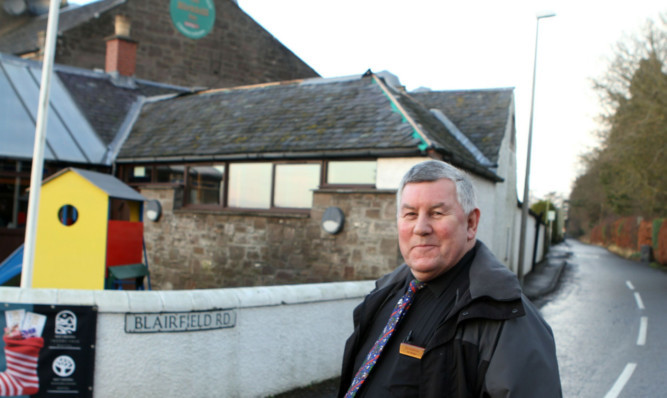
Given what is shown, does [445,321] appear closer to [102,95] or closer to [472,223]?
[472,223]

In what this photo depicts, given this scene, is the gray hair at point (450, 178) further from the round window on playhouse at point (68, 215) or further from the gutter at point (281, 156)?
the gutter at point (281, 156)

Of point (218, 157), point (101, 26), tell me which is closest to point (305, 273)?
point (218, 157)

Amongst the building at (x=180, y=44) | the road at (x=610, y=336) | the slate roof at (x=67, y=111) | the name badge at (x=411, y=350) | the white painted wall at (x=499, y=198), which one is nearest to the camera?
the name badge at (x=411, y=350)

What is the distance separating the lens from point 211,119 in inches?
563

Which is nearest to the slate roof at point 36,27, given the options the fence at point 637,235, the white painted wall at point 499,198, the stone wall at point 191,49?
the stone wall at point 191,49

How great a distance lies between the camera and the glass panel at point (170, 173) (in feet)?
44.8

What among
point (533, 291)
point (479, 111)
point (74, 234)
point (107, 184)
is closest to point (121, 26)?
point (479, 111)

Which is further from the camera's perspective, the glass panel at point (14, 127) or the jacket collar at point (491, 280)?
the glass panel at point (14, 127)

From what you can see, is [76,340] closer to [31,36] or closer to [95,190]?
[95,190]

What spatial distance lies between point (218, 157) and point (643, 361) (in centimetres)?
852

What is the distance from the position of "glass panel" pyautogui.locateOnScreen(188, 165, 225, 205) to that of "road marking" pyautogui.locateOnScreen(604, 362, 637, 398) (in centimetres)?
845

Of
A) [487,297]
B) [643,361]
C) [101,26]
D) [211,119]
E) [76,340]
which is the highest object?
[101,26]

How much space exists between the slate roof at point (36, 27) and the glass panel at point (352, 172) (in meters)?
15.3

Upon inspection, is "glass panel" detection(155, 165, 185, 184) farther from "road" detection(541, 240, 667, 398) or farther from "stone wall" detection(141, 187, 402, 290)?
"road" detection(541, 240, 667, 398)
